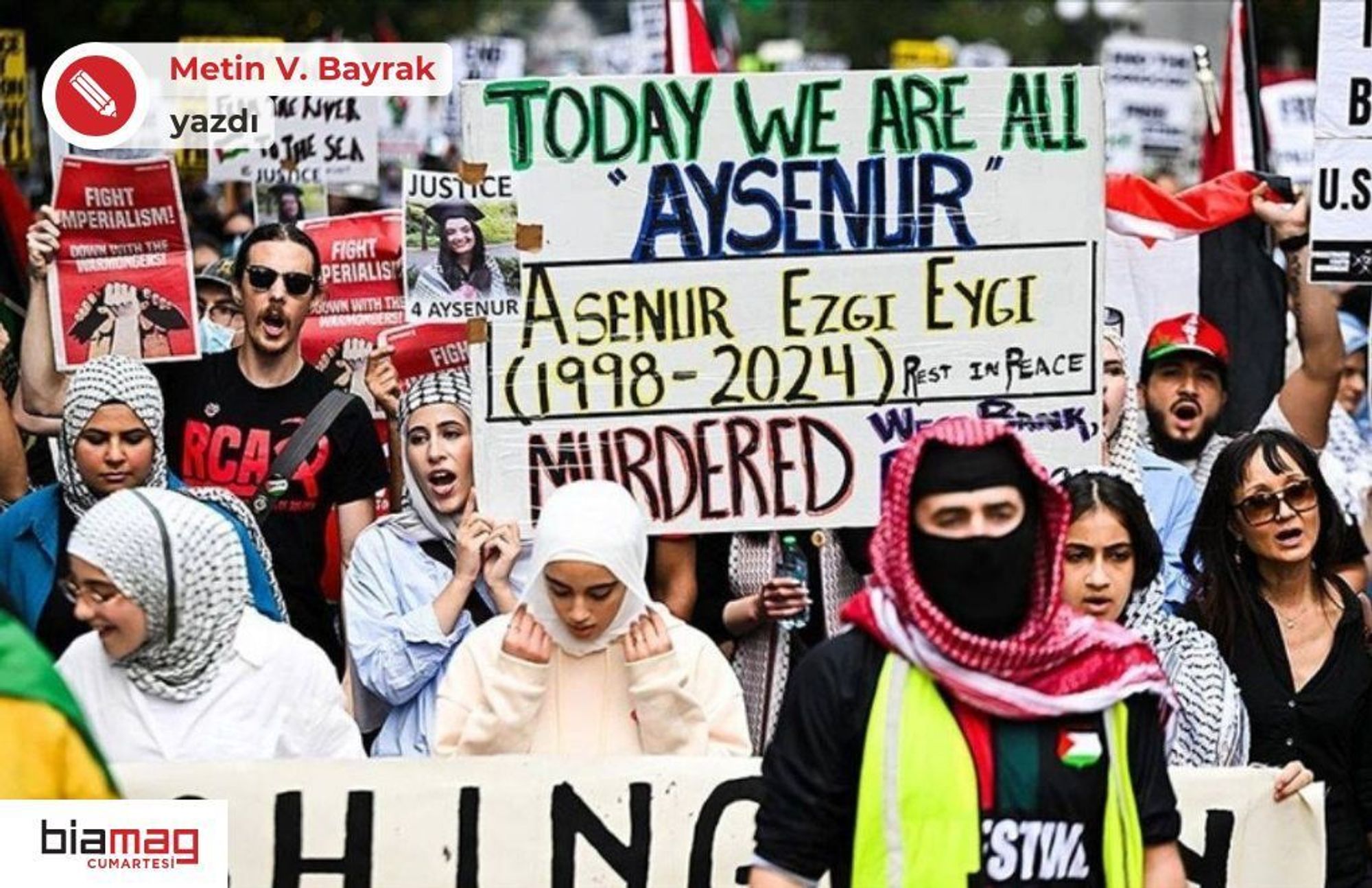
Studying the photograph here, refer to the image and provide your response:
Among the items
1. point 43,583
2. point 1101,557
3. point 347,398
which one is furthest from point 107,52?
point 1101,557

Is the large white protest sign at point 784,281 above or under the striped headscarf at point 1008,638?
above

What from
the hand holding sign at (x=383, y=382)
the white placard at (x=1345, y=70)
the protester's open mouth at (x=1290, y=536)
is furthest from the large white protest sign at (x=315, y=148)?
the protester's open mouth at (x=1290, y=536)

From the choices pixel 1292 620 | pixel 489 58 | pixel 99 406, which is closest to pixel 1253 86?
pixel 1292 620

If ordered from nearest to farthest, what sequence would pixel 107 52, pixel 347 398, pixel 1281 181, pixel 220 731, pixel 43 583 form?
pixel 220 731
pixel 43 583
pixel 347 398
pixel 1281 181
pixel 107 52

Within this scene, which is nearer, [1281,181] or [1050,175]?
[1050,175]

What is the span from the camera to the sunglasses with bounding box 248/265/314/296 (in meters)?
7.87

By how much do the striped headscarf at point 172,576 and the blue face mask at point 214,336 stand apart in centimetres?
408

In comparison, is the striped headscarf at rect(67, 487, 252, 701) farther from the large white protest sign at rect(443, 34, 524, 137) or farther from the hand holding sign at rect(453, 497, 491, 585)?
the large white protest sign at rect(443, 34, 524, 137)

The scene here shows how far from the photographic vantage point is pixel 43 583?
6633 millimetres

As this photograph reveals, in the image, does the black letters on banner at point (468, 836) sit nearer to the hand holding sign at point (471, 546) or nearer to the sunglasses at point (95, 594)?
the hand holding sign at point (471, 546)

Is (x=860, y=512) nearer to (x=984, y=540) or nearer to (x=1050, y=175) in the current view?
(x=1050, y=175)

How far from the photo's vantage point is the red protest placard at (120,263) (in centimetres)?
798

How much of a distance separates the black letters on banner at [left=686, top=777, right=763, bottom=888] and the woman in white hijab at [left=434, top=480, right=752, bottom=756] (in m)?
0.09

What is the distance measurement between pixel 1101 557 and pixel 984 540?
1862 millimetres
